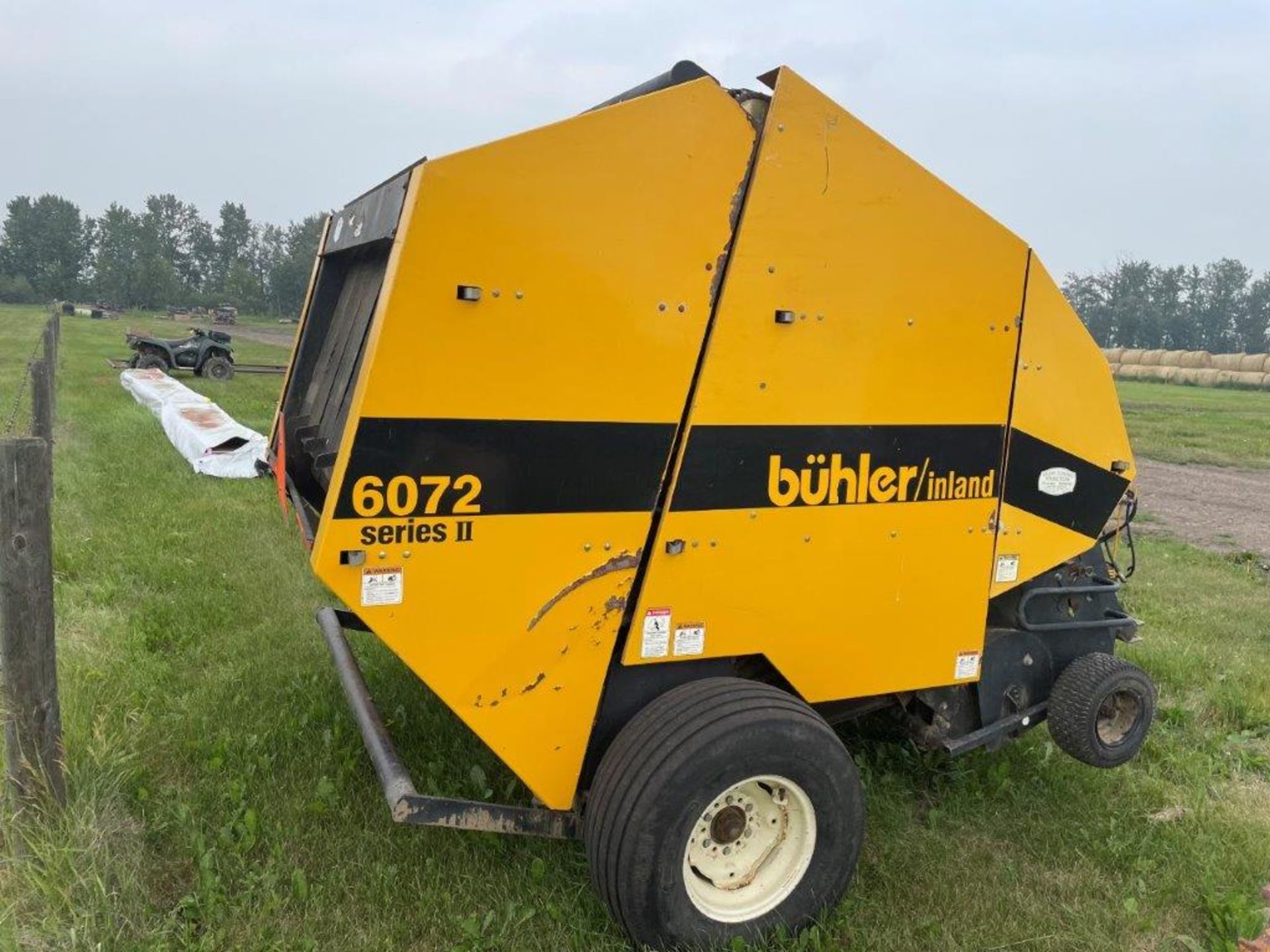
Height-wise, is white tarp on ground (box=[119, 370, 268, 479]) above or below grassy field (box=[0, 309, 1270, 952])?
above

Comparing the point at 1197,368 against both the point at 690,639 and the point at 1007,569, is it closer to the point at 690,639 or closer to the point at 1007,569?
the point at 1007,569

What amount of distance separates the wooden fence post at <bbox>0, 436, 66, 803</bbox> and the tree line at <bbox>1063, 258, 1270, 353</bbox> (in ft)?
300

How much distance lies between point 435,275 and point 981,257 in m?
1.86

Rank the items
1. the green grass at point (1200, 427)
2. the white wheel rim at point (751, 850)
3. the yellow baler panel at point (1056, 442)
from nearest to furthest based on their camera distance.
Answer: the white wheel rim at point (751, 850)
the yellow baler panel at point (1056, 442)
the green grass at point (1200, 427)

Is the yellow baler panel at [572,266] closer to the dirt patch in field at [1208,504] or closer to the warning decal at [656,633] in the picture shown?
the warning decal at [656,633]

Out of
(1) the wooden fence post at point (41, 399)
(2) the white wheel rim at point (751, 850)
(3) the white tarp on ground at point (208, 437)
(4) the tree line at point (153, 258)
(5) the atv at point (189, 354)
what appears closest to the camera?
(2) the white wheel rim at point (751, 850)

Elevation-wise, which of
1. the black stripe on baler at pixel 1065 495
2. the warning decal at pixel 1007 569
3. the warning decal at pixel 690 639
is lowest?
the warning decal at pixel 690 639

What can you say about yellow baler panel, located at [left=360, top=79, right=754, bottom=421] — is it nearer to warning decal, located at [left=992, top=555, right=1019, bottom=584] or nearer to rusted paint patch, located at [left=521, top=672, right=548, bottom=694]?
rusted paint patch, located at [left=521, top=672, right=548, bottom=694]

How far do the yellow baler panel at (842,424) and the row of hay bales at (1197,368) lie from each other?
153 ft

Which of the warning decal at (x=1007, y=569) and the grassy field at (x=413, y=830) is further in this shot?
the warning decal at (x=1007, y=569)

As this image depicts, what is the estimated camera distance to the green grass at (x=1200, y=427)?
1694 centimetres

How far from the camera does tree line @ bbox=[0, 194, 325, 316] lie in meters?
82.2

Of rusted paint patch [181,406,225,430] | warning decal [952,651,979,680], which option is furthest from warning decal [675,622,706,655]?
rusted paint patch [181,406,225,430]

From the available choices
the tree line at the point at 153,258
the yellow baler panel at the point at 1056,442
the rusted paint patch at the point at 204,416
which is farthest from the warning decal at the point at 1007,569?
the tree line at the point at 153,258
